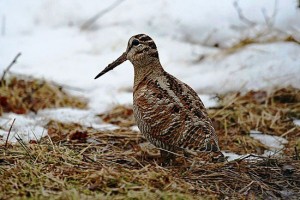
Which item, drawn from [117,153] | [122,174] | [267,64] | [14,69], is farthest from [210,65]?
[122,174]

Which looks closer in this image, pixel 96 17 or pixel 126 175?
→ pixel 126 175

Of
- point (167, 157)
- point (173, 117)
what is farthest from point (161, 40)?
point (173, 117)

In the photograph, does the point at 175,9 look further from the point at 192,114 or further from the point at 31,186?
the point at 31,186

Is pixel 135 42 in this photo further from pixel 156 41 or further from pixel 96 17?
pixel 96 17

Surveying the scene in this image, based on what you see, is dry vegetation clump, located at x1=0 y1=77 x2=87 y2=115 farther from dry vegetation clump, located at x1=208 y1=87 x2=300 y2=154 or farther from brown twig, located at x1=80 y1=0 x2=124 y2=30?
brown twig, located at x1=80 y1=0 x2=124 y2=30

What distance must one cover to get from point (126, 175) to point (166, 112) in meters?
0.71

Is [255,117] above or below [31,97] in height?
below

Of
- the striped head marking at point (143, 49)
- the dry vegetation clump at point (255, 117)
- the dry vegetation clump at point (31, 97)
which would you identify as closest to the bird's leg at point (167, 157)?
the striped head marking at point (143, 49)

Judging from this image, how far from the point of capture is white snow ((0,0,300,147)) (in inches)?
282

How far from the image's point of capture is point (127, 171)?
3963mm

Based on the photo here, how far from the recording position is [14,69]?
7.71 m

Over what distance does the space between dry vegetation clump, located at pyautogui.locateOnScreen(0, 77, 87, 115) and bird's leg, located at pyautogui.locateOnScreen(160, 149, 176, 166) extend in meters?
2.17

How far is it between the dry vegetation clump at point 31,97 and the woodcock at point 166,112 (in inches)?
73.2

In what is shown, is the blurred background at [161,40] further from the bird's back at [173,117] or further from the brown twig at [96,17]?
the bird's back at [173,117]
